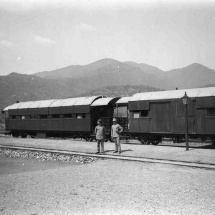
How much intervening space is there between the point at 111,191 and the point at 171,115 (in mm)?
11324

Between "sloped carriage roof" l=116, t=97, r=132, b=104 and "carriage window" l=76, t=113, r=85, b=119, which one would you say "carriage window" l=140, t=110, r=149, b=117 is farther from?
"carriage window" l=76, t=113, r=85, b=119

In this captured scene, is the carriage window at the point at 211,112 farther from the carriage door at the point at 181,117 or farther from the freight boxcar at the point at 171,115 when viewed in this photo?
the carriage door at the point at 181,117

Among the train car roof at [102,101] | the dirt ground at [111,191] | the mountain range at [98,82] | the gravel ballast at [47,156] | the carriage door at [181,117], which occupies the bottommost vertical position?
the gravel ballast at [47,156]

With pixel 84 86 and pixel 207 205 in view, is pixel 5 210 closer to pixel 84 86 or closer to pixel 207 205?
pixel 207 205

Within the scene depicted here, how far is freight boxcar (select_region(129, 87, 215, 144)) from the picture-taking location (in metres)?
16.0

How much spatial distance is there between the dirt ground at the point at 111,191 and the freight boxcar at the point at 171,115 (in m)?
6.53

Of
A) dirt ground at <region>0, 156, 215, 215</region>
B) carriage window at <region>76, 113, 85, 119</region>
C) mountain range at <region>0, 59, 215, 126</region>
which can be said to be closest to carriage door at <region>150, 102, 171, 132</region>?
carriage window at <region>76, 113, 85, 119</region>

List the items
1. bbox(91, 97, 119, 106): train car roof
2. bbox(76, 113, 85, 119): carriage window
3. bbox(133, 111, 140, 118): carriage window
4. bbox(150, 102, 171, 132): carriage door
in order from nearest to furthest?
bbox(150, 102, 171, 132): carriage door, bbox(133, 111, 140, 118): carriage window, bbox(91, 97, 119, 106): train car roof, bbox(76, 113, 85, 119): carriage window

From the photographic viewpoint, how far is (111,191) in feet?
22.6

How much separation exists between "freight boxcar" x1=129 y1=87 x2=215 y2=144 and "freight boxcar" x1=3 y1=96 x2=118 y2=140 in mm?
3337

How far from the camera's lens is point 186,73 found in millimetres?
146875

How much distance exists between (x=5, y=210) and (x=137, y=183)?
3.56 meters

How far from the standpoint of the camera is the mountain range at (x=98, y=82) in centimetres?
8071

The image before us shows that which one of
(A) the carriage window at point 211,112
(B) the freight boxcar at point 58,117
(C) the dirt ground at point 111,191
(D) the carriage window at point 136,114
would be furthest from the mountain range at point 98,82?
(C) the dirt ground at point 111,191
